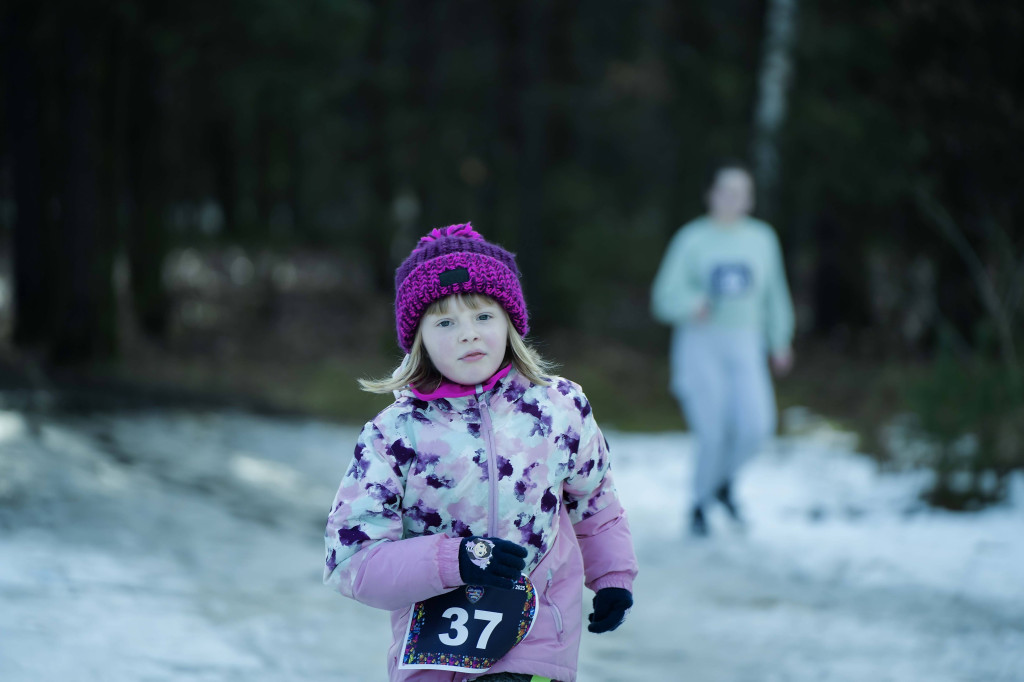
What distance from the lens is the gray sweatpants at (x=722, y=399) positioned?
5977 millimetres

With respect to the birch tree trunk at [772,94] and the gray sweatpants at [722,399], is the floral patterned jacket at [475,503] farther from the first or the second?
the birch tree trunk at [772,94]

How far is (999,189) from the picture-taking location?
816 centimetres

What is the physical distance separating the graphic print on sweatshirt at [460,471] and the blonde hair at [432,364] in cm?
5

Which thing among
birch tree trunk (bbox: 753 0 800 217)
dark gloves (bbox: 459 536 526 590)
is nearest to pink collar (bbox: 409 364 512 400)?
dark gloves (bbox: 459 536 526 590)

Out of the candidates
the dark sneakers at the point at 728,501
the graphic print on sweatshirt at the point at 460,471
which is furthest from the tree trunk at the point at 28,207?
the graphic print on sweatshirt at the point at 460,471

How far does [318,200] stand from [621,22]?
14.3m

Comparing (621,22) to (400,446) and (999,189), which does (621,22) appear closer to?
(999,189)

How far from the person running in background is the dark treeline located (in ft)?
4.33

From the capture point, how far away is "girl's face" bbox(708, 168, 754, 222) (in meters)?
5.91

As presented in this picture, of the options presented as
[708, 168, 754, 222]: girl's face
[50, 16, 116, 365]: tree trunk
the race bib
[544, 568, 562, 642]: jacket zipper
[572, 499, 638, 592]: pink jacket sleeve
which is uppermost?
[50, 16, 116, 365]: tree trunk

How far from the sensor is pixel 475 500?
2.29 meters

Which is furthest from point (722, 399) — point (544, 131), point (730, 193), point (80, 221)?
point (544, 131)

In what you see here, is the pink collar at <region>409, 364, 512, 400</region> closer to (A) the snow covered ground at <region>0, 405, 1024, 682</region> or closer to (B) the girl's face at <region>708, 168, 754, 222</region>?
(A) the snow covered ground at <region>0, 405, 1024, 682</region>

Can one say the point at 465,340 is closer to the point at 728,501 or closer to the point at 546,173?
the point at 728,501
